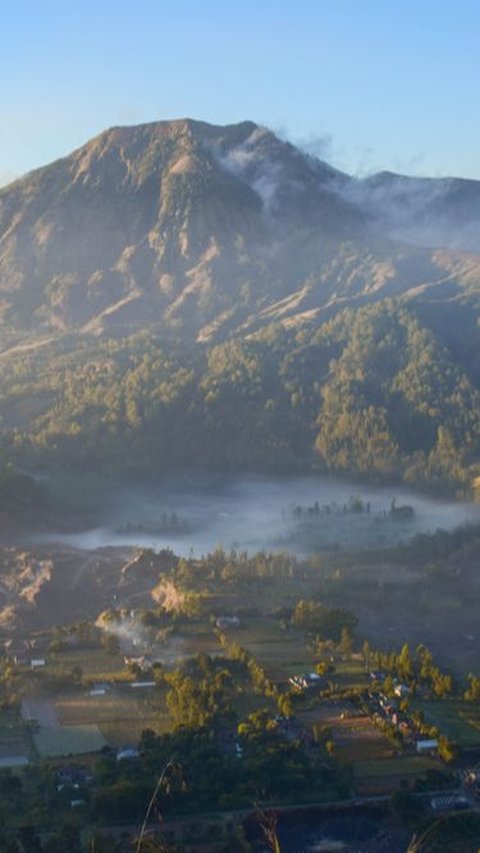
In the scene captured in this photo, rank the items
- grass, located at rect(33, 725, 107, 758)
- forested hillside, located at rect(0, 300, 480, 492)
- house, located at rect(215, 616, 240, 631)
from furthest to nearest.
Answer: forested hillside, located at rect(0, 300, 480, 492)
house, located at rect(215, 616, 240, 631)
grass, located at rect(33, 725, 107, 758)

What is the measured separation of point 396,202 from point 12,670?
106 meters

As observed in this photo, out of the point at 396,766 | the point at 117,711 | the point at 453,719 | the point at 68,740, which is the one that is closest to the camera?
the point at 396,766

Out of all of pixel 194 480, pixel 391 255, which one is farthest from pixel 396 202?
pixel 194 480

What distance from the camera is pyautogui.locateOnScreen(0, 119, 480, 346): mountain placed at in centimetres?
10300

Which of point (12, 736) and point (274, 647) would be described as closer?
point (12, 736)

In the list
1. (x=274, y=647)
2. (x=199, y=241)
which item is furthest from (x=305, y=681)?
(x=199, y=241)

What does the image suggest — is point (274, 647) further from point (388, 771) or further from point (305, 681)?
point (388, 771)

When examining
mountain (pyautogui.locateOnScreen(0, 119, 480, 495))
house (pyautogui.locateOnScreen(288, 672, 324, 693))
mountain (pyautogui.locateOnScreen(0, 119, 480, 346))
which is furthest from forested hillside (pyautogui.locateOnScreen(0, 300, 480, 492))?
house (pyautogui.locateOnScreen(288, 672, 324, 693))

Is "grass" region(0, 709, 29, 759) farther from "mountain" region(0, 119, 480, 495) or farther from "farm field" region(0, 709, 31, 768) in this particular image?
"mountain" region(0, 119, 480, 495)

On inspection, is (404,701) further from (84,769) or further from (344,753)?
(84,769)

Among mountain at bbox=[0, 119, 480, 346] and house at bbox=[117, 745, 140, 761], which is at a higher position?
mountain at bbox=[0, 119, 480, 346]

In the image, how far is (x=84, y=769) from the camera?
30156 mm

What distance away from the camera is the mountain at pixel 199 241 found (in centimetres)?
10300

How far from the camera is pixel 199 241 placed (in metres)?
111
